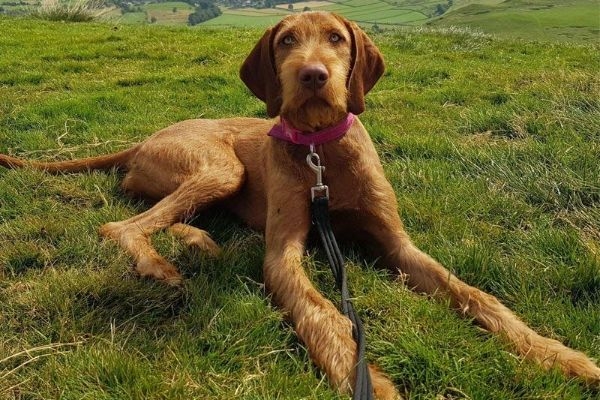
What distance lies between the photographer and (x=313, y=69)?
269 cm

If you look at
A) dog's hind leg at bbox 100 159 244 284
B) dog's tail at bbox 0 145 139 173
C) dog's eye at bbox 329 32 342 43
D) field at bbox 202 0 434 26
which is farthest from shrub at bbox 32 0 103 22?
field at bbox 202 0 434 26

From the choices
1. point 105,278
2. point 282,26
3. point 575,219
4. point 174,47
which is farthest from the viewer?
point 174,47

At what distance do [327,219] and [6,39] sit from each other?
10818mm

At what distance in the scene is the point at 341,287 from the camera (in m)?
2.64

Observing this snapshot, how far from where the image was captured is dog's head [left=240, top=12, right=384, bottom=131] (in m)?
2.78

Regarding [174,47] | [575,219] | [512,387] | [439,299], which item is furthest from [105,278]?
[174,47]

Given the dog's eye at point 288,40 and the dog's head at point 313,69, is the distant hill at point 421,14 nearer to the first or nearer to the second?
the dog's head at point 313,69

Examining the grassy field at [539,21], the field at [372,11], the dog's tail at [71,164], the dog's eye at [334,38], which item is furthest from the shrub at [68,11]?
the field at [372,11]

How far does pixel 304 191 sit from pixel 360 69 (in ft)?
2.58

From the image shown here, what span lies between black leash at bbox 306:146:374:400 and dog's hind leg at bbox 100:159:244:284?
0.75 metres

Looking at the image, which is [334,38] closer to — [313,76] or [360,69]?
[360,69]

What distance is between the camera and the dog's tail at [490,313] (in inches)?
86.0

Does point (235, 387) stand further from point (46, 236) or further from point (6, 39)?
point (6, 39)

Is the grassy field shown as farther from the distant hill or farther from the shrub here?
the shrub
